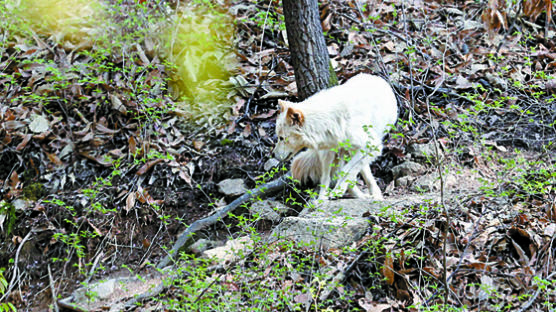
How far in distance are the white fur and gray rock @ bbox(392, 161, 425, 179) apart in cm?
70

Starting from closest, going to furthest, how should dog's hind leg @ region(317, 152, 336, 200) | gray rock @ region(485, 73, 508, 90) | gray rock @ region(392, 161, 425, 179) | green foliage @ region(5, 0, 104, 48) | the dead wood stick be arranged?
the dead wood stick
dog's hind leg @ region(317, 152, 336, 200)
gray rock @ region(392, 161, 425, 179)
gray rock @ region(485, 73, 508, 90)
green foliage @ region(5, 0, 104, 48)

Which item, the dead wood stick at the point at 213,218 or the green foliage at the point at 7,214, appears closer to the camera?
the dead wood stick at the point at 213,218

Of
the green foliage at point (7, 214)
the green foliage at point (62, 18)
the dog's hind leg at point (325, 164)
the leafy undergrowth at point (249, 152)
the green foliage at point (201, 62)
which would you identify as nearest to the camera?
the leafy undergrowth at point (249, 152)

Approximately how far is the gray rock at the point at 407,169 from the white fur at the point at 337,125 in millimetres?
704

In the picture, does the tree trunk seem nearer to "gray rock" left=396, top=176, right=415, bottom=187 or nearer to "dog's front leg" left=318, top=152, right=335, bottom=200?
"dog's front leg" left=318, top=152, right=335, bottom=200

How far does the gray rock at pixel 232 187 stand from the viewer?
19.9 ft

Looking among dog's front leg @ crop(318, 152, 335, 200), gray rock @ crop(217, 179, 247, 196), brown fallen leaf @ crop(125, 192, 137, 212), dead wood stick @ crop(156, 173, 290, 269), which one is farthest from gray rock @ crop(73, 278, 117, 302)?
dog's front leg @ crop(318, 152, 335, 200)

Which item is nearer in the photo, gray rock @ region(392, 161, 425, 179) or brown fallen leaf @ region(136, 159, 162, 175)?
gray rock @ region(392, 161, 425, 179)

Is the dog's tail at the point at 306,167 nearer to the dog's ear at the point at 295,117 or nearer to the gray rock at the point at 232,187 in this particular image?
the dog's ear at the point at 295,117

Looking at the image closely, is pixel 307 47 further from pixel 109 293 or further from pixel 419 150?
pixel 109 293

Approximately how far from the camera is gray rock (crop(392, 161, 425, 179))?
5973 millimetres

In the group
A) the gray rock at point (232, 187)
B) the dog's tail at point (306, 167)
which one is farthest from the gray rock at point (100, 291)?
the dog's tail at point (306, 167)

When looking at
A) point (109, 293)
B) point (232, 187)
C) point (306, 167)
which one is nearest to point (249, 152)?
point (232, 187)

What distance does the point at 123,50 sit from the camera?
690 cm
